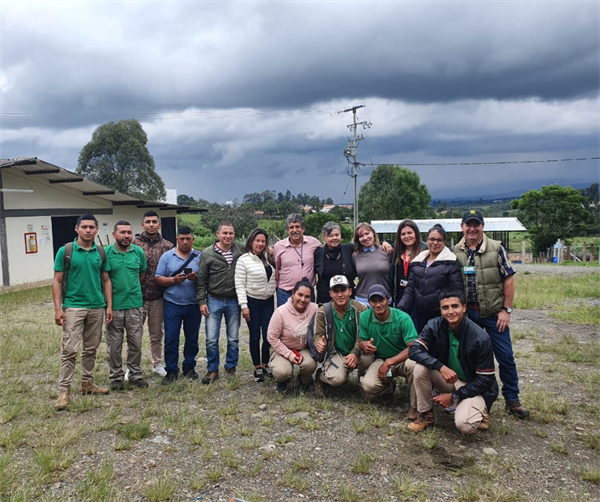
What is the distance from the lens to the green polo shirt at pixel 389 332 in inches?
170

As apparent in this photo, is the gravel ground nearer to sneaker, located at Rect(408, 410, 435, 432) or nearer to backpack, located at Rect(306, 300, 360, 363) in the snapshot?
sneaker, located at Rect(408, 410, 435, 432)

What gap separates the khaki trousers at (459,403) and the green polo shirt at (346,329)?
825mm

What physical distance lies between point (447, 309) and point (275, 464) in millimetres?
1838

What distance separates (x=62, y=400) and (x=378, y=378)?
3.08m

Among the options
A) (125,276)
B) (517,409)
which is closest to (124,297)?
(125,276)

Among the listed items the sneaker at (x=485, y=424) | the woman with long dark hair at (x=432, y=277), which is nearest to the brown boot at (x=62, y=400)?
the woman with long dark hair at (x=432, y=277)

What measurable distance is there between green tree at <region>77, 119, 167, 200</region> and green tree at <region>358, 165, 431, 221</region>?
76.3ft

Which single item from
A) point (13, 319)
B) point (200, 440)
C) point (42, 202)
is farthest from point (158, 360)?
point (42, 202)

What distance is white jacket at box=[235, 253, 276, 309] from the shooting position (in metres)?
5.10

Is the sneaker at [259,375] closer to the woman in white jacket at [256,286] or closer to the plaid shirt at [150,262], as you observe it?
the woman in white jacket at [256,286]

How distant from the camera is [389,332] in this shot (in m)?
4.38

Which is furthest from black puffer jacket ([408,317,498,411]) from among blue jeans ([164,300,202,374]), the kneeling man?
blue jeans ([164,300,202,374])

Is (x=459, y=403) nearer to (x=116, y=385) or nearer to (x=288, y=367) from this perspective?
(x=288, y=367)

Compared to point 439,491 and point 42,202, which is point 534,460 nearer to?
point 439,491
